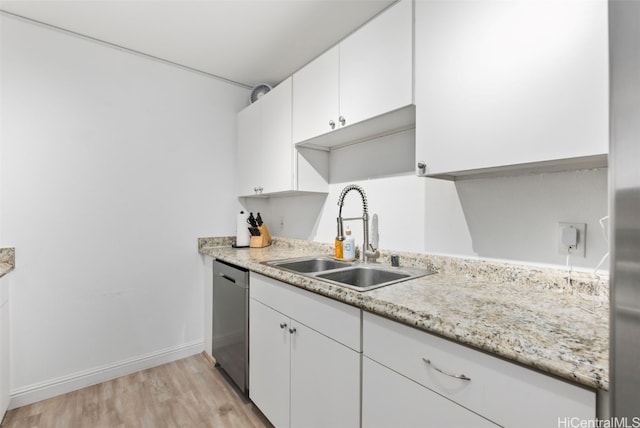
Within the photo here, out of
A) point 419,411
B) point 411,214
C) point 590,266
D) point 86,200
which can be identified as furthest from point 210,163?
point 590,266

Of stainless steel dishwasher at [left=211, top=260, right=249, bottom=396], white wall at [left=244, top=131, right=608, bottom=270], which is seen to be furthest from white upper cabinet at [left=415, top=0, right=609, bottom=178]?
stainless steel dishwasher at [left=211, top=260, right=249, bottom=396]

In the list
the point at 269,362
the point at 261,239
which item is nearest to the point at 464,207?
the point at 269,362

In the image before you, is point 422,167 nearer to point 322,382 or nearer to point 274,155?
point 322,382

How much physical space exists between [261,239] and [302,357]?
1.37 metres

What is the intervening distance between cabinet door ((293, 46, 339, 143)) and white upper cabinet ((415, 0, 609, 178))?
55 centimetres

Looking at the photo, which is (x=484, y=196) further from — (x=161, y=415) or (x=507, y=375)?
(x=161, y=415)

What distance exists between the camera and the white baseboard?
1.83 metres

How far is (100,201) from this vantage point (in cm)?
209

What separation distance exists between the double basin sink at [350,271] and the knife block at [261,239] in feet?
2.40

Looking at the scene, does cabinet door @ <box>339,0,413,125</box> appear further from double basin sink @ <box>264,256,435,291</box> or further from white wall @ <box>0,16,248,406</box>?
white wall @ <box>0,16,248,406</box>

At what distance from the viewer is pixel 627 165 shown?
1.27 feet

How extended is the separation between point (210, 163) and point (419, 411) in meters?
2.39

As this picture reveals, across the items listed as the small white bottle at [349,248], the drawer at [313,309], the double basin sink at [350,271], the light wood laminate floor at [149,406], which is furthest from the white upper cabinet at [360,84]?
the light wood laminate floor at [149,406]

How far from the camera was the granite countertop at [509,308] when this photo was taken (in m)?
0.63
